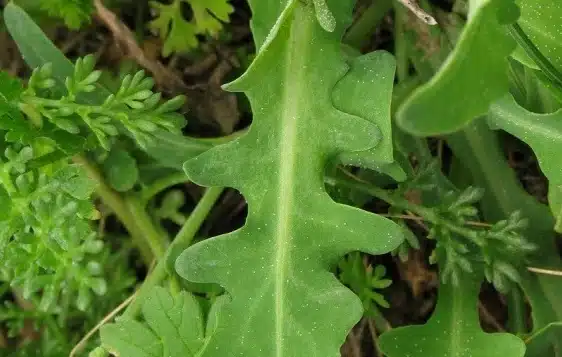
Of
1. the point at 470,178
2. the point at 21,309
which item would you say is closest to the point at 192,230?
the point at 21,309

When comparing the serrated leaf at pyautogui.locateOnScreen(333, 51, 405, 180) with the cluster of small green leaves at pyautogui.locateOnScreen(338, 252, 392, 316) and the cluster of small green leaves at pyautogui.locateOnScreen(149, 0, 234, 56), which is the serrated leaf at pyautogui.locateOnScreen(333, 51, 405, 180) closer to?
the cluster of small green leaves at pyautogui.locateOnScreen(338, 252, 392, 316)

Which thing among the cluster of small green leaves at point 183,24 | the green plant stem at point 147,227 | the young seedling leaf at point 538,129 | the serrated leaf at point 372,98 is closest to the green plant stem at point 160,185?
the green plant stem at point 147,227

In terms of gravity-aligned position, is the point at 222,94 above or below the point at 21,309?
above

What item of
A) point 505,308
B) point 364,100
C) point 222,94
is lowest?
point 505,308

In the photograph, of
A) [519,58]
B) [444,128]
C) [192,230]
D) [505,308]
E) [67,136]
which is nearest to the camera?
[444,128]

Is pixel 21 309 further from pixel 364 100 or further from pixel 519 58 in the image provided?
pixel 519 58

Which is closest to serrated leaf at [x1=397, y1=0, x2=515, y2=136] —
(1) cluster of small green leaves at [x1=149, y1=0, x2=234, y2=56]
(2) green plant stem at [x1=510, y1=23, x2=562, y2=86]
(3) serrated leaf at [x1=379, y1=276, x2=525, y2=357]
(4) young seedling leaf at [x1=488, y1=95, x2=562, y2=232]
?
(2) green plant stem at [x1=510, y1=23, x2=562, y2=86]
